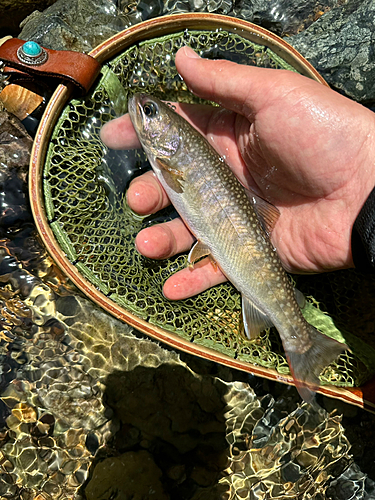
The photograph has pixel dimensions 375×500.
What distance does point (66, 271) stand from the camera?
8.30 ft

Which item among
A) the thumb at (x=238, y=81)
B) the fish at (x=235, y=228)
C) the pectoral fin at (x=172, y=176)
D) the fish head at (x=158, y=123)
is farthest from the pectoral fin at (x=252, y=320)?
the thumb at (x=238, y=81)

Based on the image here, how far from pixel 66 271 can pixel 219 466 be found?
2.20m

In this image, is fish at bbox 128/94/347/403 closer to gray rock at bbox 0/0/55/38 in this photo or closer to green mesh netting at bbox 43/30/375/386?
green mesh netting at bbox 43/30/375/386

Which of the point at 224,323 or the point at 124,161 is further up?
the point at 124,161

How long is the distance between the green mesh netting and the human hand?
0.17 m

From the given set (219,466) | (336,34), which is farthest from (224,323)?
(336,34)

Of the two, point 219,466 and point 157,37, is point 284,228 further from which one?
point 219,466

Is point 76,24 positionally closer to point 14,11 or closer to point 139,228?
point 14,11

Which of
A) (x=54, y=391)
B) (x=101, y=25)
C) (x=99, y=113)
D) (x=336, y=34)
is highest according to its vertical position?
(x=336, y=34)

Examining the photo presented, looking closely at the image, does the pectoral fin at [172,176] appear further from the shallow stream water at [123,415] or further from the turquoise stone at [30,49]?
the turquoise stone at [30,49]

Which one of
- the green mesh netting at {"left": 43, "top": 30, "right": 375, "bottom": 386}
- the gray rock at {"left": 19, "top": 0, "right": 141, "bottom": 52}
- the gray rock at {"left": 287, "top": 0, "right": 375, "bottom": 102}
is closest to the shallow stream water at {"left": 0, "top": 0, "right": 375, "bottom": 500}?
the gray rock at {"left": 19, "top": 0, "right": 141, "bottom": 52}

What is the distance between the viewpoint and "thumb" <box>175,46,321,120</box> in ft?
8.39

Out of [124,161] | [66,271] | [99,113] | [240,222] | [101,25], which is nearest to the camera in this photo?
[66,271]

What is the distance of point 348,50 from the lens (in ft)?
12.1
